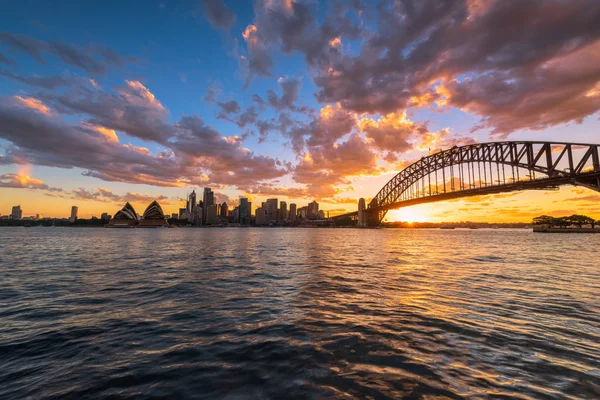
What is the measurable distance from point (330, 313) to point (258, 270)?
1106cm

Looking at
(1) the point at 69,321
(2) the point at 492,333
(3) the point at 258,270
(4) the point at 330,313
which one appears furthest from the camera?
(3) the point at 258,270

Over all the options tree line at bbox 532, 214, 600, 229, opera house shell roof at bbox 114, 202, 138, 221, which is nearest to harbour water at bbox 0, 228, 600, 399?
tree line at bbox 532, 214, 600, 229

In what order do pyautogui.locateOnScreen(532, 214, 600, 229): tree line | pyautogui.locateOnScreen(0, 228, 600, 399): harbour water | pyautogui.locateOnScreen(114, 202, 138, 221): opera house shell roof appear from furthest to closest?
pyautogui.locateOnScreen(114, 202, 138, 221): opera house shell roof < pyautogui.locateOnScreen(532, 214, 600, 229): tree line < pyautogui.locateOnScreen(0, 228, 600, 399): harbour water

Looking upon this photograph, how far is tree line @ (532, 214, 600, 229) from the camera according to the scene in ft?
373

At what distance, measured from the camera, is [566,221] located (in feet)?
390

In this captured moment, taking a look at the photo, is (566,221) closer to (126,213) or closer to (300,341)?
(300,341)

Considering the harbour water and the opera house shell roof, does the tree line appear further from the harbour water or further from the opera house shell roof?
the opera house shell roof

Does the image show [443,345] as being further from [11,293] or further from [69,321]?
[11,293]

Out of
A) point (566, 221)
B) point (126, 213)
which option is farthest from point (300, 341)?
point (126, 213)

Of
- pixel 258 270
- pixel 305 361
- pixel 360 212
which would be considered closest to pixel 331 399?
pixel 305 361

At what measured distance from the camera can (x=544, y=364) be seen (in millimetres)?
5836

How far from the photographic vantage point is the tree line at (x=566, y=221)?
114 metres

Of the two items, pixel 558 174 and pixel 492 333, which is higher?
pixel 558 174

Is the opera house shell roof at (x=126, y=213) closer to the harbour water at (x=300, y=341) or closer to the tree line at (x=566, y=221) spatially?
the harbour water at (x=300, y=341)
